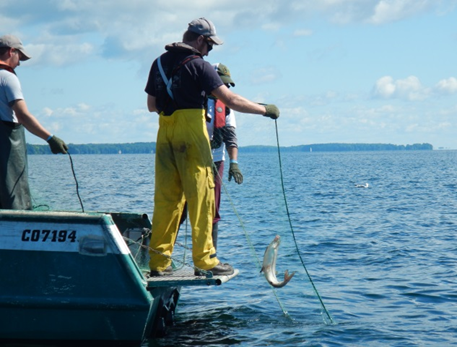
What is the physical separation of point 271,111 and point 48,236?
7.50 feet

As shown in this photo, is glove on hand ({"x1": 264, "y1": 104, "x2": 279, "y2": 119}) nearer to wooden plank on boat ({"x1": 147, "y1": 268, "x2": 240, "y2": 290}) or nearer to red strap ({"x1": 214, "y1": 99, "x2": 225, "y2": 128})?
red strap ({"x1": 214, "y1": 99, "x2": 225, "y2": 128})

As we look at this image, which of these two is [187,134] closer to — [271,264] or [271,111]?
[271,111]

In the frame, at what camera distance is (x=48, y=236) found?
642 cm

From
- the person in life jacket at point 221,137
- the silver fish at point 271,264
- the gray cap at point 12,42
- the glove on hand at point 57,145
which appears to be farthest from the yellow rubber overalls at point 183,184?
the gray cap at point 12,42

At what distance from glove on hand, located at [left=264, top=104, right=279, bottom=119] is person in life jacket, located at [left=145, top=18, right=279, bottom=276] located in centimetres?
1

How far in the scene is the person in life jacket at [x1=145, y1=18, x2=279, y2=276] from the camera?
262 inches

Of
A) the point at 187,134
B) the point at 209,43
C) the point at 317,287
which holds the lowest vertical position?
the point at 317,287

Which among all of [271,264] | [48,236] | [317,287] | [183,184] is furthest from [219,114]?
[317,287]

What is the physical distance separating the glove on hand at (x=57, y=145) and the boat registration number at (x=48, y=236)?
2.69 feet

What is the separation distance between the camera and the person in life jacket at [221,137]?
7.51 meters

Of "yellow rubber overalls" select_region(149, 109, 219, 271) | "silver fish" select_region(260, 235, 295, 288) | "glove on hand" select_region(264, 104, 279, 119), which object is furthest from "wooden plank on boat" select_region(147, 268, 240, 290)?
"glove on hand" select_region(264, 104, 279, 119)

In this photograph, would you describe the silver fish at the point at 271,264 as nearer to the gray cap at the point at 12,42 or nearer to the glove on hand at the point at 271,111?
the glove on hand at the point at 271,111

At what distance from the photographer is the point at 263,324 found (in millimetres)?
8773

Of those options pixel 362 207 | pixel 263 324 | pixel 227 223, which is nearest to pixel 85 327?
pixel 263 324
